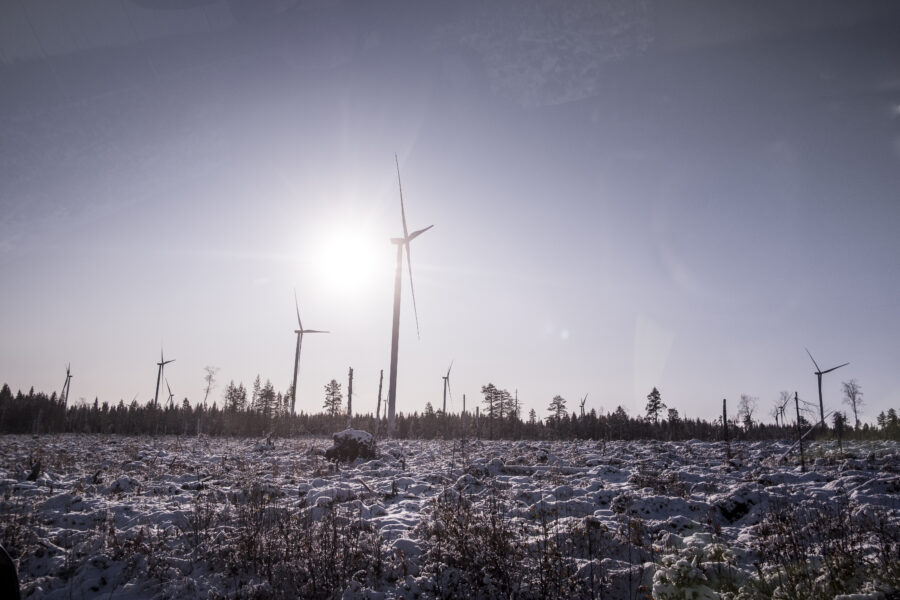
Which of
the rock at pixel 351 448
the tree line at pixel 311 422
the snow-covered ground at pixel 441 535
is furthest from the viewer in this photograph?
the tree line at pixel 311 422

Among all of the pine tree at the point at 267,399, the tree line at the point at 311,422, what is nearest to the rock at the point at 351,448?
the tree line at the point at 311,422

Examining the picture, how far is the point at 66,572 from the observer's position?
6980 mm

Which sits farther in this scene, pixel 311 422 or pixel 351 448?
pixel 311 422

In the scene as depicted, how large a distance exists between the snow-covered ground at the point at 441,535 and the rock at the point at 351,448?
493 centimetres

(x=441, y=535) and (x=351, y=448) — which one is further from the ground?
(x=441, y=535)

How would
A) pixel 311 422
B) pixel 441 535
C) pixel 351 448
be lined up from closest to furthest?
pixel 441 535, pixel 351 448, pixel 311 422

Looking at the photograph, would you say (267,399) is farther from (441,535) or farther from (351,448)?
(441,535)

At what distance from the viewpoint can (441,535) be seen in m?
8.17

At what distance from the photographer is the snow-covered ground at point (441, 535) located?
21.2 feet

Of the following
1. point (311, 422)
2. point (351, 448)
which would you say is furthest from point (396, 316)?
point (311, 422)

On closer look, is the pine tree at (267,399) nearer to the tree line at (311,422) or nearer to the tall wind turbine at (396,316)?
the tree line at (311,422)

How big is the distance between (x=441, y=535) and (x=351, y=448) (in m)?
12.0

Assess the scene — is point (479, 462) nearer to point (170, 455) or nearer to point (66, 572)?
point (66, 572)

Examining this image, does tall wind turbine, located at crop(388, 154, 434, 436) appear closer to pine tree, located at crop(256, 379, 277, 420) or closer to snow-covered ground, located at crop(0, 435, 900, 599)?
snow-covered ground, located at crop(0, 435, 900, 599)
